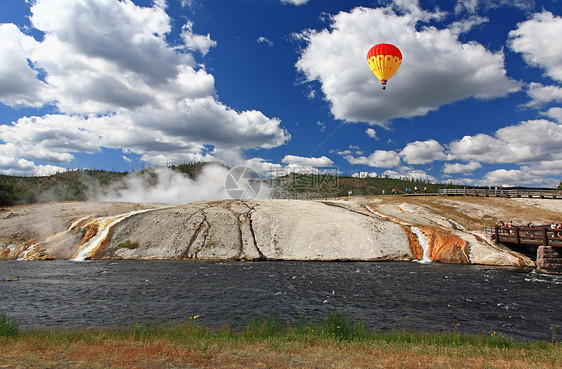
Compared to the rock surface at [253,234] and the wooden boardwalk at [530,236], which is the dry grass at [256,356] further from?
the wooden boardwalk at [530,236]

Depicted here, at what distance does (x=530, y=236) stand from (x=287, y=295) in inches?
1072

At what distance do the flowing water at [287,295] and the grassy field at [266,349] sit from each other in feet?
10.7

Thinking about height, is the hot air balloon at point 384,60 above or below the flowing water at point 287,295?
above

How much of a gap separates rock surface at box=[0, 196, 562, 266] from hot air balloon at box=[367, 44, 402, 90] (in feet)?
60.9

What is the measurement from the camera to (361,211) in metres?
50.6

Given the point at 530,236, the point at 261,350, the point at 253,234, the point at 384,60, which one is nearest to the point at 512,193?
the point at 530,236

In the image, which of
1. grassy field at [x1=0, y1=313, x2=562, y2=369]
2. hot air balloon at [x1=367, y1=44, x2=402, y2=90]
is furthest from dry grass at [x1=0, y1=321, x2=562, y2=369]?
hot air balloon at [x1=367, y1=44, x2=402, y2=90]

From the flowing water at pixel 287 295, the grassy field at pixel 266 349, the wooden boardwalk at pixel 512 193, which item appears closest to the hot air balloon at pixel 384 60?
the flowing water at pixel 287 295

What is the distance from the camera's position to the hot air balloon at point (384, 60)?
39125 mm

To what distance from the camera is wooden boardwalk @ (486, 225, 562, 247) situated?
30.7 m

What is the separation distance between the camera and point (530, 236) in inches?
1304

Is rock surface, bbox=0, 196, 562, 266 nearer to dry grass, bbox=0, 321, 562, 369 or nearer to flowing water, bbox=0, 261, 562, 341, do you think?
flowing water, bbox=0, 261, 562, 341

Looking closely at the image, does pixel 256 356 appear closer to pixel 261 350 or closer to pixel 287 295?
pixel 261 350

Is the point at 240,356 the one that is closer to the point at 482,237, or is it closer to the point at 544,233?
the point at 544,233
